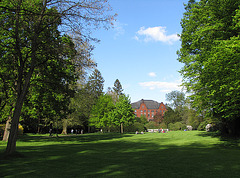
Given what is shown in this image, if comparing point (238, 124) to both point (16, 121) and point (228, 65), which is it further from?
point (16, 121)

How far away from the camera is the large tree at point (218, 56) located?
15902 mm

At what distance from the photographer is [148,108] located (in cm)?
15188

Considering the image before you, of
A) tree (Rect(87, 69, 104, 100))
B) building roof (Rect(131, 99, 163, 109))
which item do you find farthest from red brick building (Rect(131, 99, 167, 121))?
tree (Rect(87, 69, 104, 100))

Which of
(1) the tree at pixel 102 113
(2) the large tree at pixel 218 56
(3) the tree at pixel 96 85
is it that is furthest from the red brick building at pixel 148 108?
(2) the large tree at pixel 218 56

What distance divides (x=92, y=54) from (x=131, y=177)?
8.20 m

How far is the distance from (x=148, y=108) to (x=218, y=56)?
5401 inches

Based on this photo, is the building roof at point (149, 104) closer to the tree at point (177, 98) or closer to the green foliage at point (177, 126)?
the tree at point (177, 98)

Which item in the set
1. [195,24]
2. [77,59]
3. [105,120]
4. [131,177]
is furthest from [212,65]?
[105,120]

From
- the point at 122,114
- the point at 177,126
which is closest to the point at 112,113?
the point at 122,114

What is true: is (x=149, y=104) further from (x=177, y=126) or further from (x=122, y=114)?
(x=122, y=114)

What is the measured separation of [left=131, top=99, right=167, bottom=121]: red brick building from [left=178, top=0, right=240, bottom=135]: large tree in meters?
122

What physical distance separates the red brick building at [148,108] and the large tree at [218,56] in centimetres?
12235

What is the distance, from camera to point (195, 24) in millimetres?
24016

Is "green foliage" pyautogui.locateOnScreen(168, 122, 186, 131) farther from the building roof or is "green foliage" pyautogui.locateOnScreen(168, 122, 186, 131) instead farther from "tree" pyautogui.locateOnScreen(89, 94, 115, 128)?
the building roof
